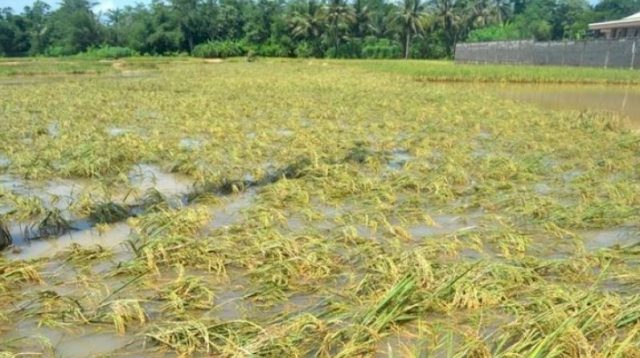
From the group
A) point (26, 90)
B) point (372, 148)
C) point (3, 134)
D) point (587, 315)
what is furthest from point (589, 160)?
point (26, 90)

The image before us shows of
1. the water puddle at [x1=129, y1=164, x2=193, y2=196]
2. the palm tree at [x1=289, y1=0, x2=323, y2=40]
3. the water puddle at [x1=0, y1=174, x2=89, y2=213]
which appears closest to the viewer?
the water puddle at [x1=0, y1=174, x2=89, y2=213]

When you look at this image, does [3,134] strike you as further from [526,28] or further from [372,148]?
[526,28]

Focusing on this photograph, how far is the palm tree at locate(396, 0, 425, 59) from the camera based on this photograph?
55.3 m

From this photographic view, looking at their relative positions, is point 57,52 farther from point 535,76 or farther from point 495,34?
point 535,76

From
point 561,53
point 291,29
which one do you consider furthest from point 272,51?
point 561,53

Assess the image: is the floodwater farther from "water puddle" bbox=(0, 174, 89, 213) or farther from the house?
the house

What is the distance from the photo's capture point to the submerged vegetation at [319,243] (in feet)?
10.7

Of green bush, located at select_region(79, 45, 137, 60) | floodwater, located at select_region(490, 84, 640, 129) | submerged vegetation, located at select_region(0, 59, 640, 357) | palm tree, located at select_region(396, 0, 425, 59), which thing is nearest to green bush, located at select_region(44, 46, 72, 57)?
green bush, located at select_region(79, 45, 137, 60)

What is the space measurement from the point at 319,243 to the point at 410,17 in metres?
54.2

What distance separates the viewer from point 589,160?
8.37 m

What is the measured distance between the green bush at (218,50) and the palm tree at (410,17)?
16.5m

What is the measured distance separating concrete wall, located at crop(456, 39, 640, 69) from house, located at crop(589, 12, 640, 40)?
16.7ft

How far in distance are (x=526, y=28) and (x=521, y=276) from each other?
58.3 metres

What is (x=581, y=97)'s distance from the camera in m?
20.2
